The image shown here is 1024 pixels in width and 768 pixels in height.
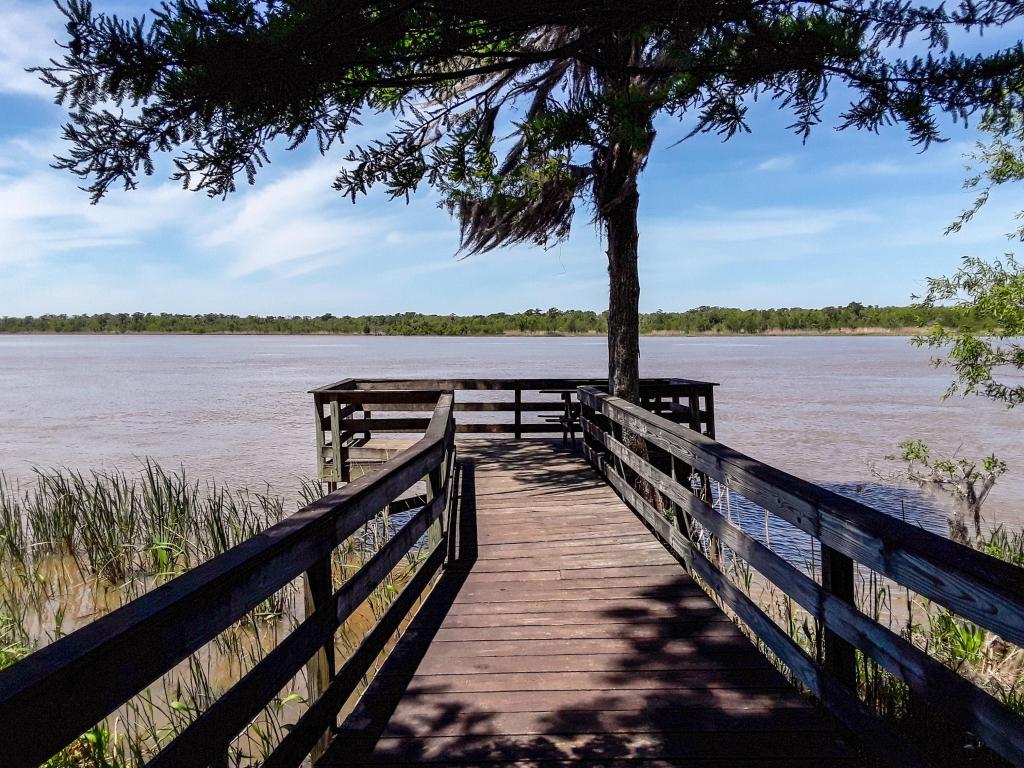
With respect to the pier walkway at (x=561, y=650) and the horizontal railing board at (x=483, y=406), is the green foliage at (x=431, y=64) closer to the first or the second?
the pier walkway at (x=561, y=650)

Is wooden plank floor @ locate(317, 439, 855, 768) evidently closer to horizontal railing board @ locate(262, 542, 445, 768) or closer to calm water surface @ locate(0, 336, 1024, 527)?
horizontal railing board @ locate(262, 542, 445, 768)

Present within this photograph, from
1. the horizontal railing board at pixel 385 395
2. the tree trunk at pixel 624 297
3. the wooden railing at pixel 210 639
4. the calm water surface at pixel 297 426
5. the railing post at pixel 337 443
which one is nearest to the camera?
the wooden railing at pixel 210 639

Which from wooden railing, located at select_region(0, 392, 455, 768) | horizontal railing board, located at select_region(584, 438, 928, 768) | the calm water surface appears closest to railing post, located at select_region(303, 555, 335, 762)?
wooden railing, located at select_region(0, 392, 455, 768)

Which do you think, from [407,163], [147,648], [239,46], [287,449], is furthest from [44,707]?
[287,449]

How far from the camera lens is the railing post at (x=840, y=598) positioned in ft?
8.93

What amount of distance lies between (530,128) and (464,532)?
10.5ft

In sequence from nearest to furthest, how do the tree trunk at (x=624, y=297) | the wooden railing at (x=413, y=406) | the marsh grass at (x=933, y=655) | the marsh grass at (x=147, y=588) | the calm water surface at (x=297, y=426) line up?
1. the marsh grass at (x=933, y=655)
2. the marsh grass at (x=147, y=588)
3. the tree trunk at (x=624, y=297)
4. the wooden railing at (x=413, y=406)
5. the calm water surface at (x=297, y=426)

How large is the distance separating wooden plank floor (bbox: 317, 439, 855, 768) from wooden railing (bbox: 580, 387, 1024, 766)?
0.69ft

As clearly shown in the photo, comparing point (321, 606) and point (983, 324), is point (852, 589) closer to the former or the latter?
point (321, 606)

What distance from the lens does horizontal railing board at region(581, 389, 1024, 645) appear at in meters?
1.83

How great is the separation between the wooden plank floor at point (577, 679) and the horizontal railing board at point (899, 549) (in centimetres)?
81

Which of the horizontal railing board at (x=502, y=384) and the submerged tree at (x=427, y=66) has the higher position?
the submerged tree at (x=427, y=66)

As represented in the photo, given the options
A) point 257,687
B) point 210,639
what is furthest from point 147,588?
point 210,639

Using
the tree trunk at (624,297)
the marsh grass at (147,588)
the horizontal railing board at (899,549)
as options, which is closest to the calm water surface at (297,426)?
the marsh grass at (147,588)
